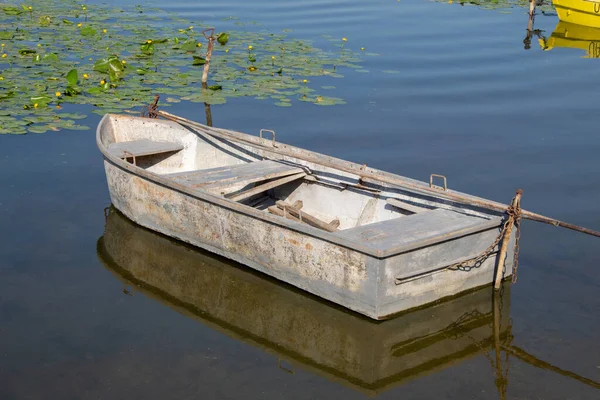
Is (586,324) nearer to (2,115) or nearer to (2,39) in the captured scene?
(2,115)

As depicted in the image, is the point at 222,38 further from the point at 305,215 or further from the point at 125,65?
the point at 305,215

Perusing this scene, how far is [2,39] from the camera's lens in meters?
15.0

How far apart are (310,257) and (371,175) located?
4.10 feet

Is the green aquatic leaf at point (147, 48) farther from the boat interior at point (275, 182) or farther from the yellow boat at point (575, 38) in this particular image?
the yellow boat at point (575, 38)

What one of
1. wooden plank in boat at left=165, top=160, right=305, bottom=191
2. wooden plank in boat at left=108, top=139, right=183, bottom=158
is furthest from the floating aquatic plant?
wooden plank in boat at left=165, top=160, right=305, bottom=191

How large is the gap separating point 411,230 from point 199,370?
1965mm

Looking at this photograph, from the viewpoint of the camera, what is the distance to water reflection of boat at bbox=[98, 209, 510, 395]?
621 centimetres

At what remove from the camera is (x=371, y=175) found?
7590 millimetres

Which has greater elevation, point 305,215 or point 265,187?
point 265,187

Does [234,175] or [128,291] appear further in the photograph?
[234,175]

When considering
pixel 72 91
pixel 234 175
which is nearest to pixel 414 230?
pixel 234 175

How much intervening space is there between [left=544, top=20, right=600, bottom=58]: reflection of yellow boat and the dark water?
4.11 meters

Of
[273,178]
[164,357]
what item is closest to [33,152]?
[273,178]

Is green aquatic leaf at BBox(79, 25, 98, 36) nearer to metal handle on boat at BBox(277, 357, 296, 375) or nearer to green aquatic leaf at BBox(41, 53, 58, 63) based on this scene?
green aquatic leaf at BBox(41, 53, 58, 63)
